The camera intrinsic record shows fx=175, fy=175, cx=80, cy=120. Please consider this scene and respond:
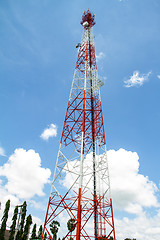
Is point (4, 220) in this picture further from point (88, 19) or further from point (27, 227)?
point (88, 19)

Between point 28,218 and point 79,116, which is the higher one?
point 79,116

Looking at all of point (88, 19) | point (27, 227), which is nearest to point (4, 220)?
point (27, 227)

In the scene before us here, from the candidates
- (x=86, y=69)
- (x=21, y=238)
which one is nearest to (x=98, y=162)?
(x=86, y=69)

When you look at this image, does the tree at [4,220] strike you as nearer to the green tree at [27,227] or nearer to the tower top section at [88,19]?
the green tree at [27,227]

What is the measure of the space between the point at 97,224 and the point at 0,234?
81.6 feet

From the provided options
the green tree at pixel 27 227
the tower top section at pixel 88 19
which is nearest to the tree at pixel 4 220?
the green tree at pixel 27 227

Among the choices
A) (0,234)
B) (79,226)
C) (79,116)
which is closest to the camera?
(79,226)

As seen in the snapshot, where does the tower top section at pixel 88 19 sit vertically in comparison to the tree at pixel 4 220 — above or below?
above

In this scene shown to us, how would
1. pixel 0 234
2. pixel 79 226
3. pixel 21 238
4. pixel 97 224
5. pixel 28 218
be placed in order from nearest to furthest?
pixel 79 226, pixel 97 224, pixel 0 234, pixel 21 238, pixel 28 218

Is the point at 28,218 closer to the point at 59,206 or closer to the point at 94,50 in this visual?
the point at 59,206

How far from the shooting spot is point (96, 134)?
19.7 metres

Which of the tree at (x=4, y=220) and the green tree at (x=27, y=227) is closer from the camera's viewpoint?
the tree at (x=4, y=220)

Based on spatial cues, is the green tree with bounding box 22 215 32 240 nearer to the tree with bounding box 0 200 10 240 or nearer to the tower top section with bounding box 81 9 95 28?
the tree with bounding box 0 200 10 240

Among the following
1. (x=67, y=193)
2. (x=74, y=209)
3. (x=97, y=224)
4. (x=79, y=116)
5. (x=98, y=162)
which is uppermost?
(x=79, y=116)
